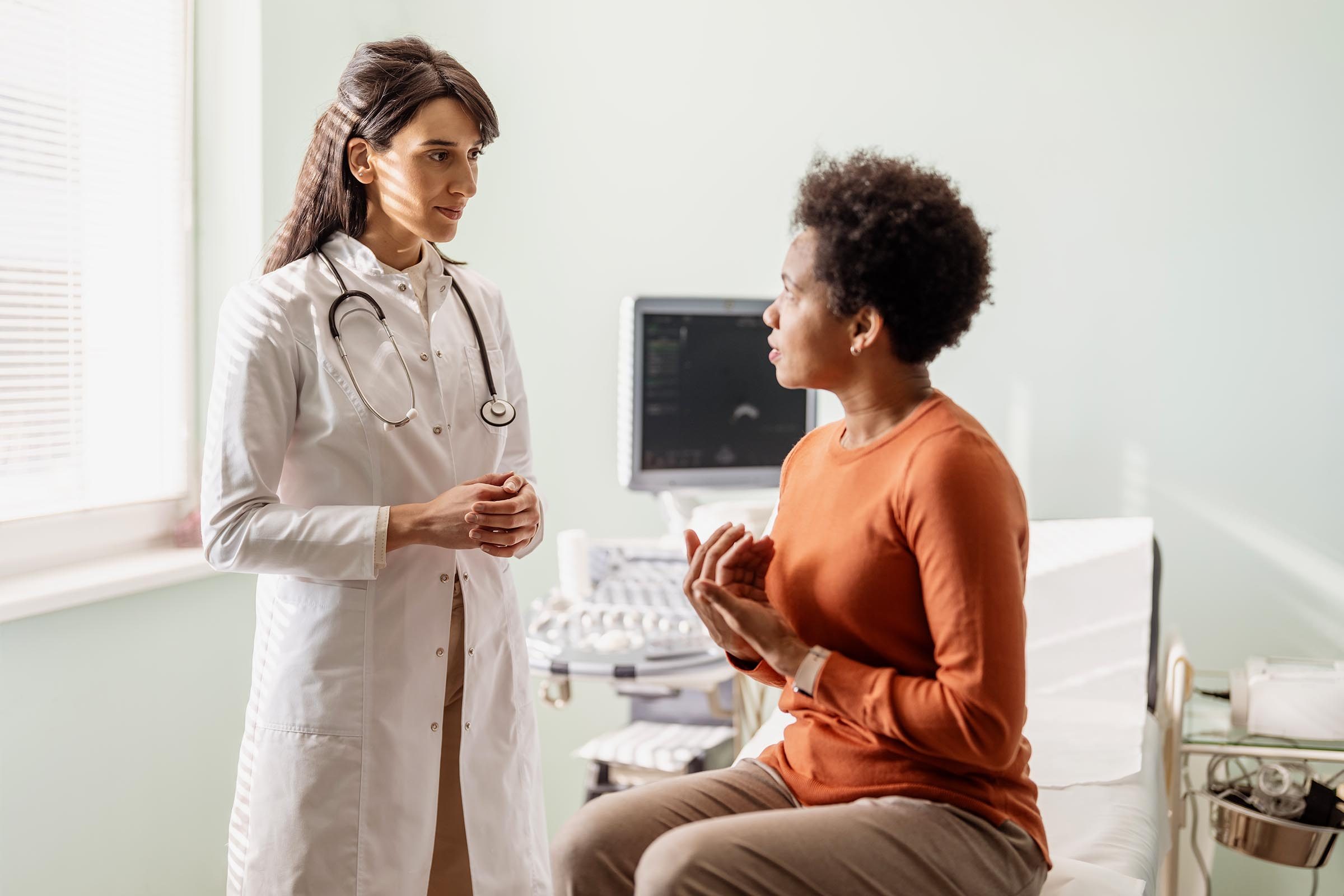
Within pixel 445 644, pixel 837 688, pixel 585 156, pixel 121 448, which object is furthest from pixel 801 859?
pixel 585 156

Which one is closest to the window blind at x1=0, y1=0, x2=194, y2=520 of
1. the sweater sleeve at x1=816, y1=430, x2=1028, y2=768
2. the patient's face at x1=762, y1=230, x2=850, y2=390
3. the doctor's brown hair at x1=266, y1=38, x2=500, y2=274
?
the doctor's brown hair at x1=266, y1=38, x2=500, y2=274

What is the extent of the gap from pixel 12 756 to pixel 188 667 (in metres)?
0.42

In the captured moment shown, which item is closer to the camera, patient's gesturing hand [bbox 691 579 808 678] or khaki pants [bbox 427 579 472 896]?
patient's gesturing hand [bbox 691 579 808 678]

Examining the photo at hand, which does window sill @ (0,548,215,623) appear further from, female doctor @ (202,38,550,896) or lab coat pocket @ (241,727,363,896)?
lab coat pocket @ (241,727,363,896)

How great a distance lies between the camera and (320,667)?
137 centimetres

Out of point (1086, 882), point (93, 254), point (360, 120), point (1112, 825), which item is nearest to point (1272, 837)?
point (1112, 825)

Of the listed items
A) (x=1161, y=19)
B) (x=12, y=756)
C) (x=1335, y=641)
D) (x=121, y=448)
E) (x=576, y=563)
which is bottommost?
(x=12, y=756)

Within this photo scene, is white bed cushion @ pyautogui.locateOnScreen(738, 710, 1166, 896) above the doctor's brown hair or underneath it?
underneath

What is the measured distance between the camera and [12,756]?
74.2 inches

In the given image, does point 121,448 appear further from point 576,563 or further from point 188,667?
point 576,563

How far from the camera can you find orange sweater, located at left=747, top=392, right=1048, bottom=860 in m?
1.02

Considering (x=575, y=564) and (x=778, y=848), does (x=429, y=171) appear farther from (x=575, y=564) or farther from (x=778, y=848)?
(x=575, y=564)

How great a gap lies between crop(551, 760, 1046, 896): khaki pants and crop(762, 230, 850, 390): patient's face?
0.45 metres

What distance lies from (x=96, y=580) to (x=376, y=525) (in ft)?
3.32
